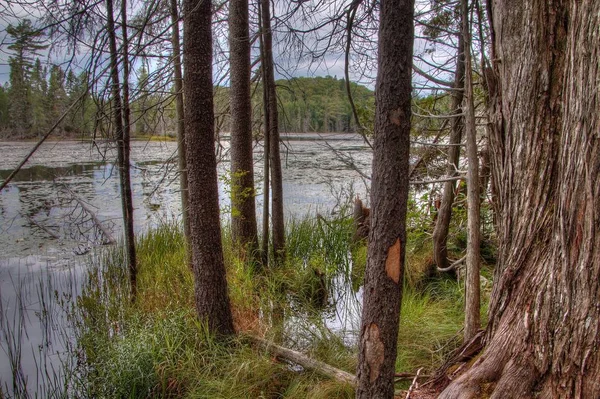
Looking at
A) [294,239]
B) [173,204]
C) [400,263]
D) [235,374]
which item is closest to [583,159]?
[400,263]

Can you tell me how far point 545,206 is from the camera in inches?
73.7

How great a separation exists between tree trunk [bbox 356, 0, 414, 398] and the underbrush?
1.02 m

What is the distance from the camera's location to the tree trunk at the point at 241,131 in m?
5.28

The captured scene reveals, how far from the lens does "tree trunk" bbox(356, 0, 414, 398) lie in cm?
174

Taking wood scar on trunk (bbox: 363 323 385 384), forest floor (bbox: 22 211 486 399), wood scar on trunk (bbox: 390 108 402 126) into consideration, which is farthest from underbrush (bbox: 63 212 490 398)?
wood scar on trunk (bbox: 390 108 402 126)

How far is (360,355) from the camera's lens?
2010 millimetres

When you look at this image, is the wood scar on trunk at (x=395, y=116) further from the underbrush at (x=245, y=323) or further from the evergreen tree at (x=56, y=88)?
the evergreen tree at (x=56, y=88)

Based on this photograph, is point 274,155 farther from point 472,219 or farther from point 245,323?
point 472,219

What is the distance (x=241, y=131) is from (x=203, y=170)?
228cm

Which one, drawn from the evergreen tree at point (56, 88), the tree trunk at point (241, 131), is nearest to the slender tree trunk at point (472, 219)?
the evergreen tree at point (56, 88)

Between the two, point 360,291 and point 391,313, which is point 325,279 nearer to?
point 360,291

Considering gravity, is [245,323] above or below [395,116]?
below

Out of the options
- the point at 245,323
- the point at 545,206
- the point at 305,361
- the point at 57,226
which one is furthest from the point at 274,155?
the point at 57,226

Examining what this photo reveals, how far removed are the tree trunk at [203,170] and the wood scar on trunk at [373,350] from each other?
6.08 ft
